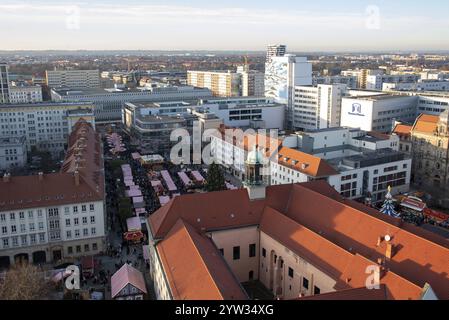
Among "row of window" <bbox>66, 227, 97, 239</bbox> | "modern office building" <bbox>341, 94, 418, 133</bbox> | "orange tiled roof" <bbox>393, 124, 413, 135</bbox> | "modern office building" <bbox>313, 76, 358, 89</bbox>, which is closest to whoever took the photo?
"row of window" <bbox>66, 227, 97, 239</bbox>

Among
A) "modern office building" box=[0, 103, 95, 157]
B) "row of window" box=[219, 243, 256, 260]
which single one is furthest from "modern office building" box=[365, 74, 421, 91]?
"row of window" box=[219, 243, 256, 260]

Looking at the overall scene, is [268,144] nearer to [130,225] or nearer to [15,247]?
[130,225]

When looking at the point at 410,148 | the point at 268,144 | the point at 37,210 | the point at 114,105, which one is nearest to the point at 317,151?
the point at 268,144

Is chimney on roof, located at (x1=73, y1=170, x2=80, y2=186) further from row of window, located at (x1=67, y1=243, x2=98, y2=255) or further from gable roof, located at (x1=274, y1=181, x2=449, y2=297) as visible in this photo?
gable roof, located at (x1=274, y1=181, x2=449, y2=297)

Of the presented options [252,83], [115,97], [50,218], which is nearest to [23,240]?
[50,218]

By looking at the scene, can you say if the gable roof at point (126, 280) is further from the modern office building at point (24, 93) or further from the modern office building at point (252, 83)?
the modern office building at point (252, 83)

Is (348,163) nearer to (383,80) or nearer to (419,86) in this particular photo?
(419,86)

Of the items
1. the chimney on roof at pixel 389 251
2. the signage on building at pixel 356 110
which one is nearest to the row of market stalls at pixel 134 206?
the chimney on roof at pixel 389 251

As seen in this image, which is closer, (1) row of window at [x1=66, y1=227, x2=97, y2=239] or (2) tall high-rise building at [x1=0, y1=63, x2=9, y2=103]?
(1) row of window at [x1=66, y1=227, x2=97, y2=239]
